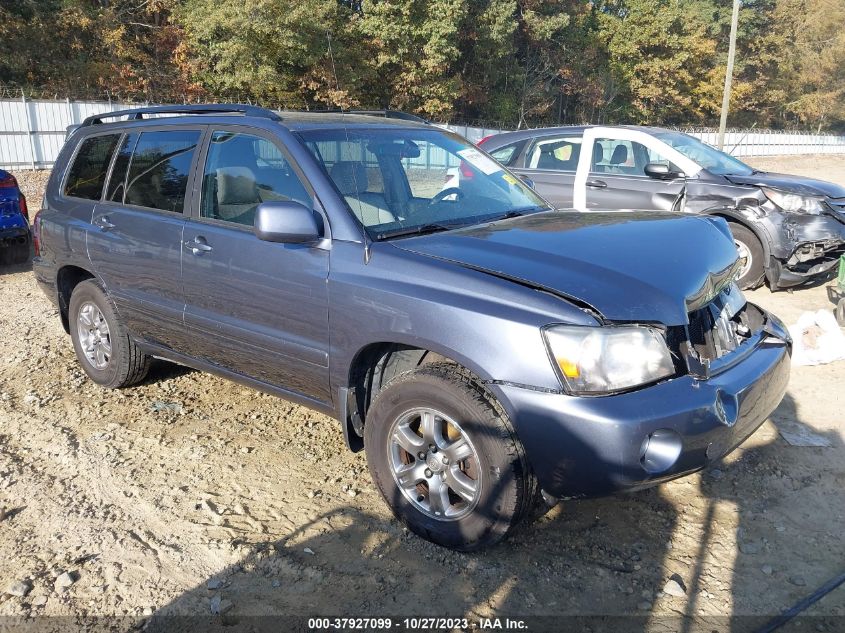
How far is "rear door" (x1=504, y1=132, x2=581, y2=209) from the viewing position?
26.2 ft

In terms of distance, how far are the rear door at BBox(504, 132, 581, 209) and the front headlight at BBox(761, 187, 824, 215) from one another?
81.4 inches

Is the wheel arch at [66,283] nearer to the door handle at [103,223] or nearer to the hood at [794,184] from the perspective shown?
the door handle at [103,223]

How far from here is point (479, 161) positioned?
4.33 meters

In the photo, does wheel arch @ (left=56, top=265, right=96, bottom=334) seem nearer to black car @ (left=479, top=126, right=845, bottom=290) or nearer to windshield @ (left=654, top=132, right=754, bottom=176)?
black car @ (left=479, top=126, right=845, bottom=290)

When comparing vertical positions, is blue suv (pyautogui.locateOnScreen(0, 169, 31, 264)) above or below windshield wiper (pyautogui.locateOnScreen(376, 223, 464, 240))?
below

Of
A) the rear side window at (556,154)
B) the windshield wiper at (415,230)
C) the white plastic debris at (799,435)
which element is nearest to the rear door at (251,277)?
the windshield wiper at (415,230)

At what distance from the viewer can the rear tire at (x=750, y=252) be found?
729 cm

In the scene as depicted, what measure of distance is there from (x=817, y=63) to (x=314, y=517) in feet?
220

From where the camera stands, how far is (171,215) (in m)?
4.19

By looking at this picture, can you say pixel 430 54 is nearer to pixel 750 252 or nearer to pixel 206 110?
pixel 750 252

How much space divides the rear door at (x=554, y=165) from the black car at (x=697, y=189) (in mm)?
12

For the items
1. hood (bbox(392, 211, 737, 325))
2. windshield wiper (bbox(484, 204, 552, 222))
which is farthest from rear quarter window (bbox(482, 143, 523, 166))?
hood (bbox(392, 211, 737, 325))

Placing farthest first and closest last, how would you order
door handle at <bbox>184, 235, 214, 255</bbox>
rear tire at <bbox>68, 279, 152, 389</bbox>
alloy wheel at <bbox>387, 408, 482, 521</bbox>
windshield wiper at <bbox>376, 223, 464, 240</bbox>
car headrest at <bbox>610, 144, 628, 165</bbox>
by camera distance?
1. car headrest at <bbox>610, 144, 628, 165</bbox>
2. rear tire at <bbox>68, 279, 152, 389</bbox>
3. door handle at <bbox>184, 235, 214, 255</bbox>
4. windshield wiper at <bbox>376, 223, 464, 240</bbox>
5. alloy wheel at <bbox>387, 408, 482, 521</bbox>

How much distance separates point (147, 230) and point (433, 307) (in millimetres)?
2245
